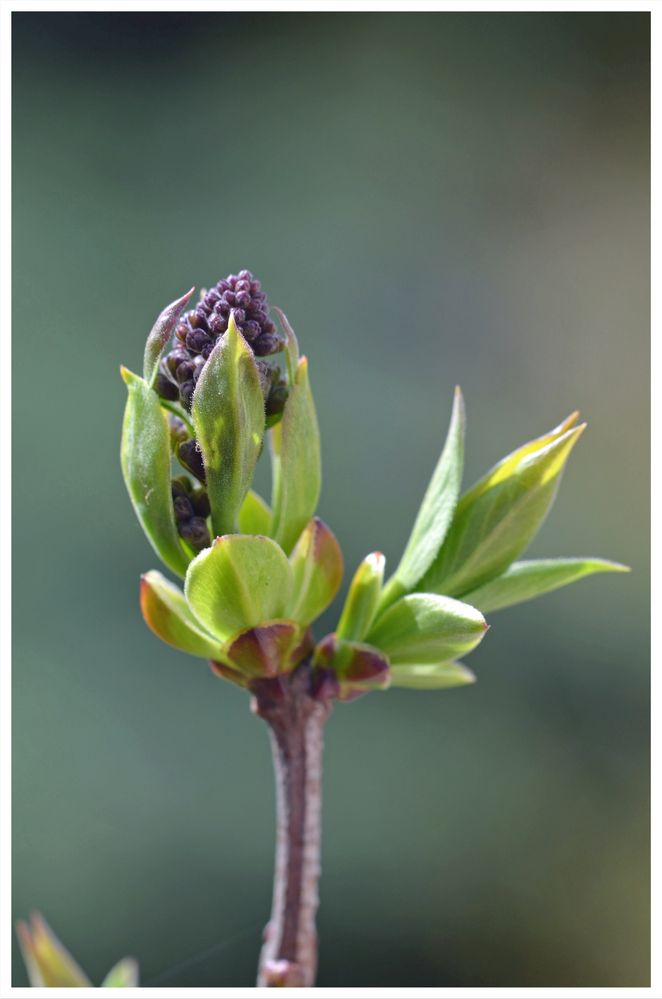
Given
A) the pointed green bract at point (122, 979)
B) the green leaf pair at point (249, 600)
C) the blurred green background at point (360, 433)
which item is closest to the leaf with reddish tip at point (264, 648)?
the green leaf pair at point (249, 600)

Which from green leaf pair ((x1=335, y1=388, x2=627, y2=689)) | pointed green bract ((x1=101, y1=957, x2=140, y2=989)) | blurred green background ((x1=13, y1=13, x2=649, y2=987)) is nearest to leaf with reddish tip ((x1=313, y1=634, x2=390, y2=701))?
green leaf pair ((x1=335, y1=388, x2=627, y2=689))

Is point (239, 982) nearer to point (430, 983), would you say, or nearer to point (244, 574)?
point (430, 983)

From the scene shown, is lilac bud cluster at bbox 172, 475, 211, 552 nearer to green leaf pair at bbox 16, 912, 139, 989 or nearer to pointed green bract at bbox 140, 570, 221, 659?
pointed green bract at bbox 140, 570, 221, 659

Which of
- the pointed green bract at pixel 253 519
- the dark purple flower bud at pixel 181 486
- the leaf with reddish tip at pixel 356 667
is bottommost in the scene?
the leaf with reddish tip at pixel 356 667

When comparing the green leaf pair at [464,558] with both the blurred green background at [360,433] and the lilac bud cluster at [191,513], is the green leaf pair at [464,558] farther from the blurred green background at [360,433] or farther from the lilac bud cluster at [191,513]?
the blurred green background at [360,433]

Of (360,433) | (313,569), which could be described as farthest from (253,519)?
(360,433)
